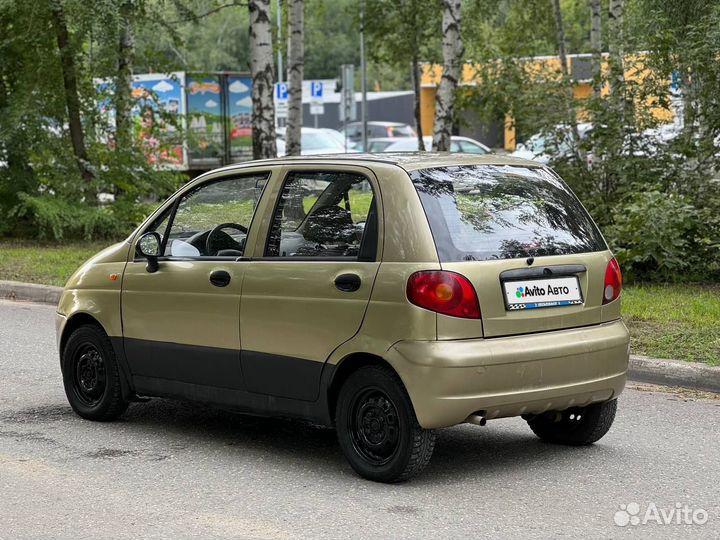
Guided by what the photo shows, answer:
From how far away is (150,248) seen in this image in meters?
7.44

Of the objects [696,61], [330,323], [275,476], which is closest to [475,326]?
[330,323]

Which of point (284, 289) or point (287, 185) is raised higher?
point (287, 185)

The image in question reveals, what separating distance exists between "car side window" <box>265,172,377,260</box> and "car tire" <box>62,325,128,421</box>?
1527mm

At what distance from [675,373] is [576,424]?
238 centimetres

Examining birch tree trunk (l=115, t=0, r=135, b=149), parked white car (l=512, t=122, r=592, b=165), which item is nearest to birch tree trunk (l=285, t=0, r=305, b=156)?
birch tree trunk (l=115, t=0, r=135, b=149)

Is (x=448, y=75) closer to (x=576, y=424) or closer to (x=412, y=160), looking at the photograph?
(x=576, y=424)

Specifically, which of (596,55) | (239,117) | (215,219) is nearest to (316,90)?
(239,117)

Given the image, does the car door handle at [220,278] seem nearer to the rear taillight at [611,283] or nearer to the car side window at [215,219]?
the car side window at [215,219]

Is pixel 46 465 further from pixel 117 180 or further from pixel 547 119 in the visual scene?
Answer: pixel 117 180

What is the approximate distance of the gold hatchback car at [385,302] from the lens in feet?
19.9

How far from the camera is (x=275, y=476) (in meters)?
6.52

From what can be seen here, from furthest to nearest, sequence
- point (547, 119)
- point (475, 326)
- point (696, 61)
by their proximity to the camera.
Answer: point (547, 119) → point (696, 61) → point (475, 326)

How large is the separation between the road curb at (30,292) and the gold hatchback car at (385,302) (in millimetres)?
7296

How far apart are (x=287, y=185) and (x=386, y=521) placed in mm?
2109
